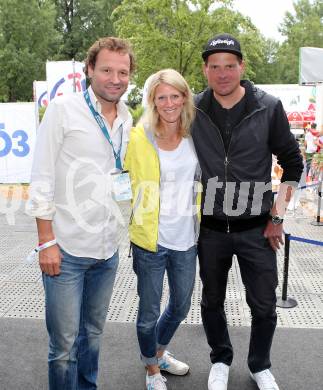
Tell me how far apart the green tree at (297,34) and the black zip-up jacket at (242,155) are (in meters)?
41.7

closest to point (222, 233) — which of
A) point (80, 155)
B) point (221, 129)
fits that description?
point (221, 129)

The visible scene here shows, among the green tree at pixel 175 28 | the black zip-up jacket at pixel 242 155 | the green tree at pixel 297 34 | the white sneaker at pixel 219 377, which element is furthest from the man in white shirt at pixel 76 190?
the green tree at pixel 297 34

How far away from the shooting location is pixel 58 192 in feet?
7.41

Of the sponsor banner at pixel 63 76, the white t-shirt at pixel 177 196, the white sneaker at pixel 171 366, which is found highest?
the sponsor banner at pixel 63 76

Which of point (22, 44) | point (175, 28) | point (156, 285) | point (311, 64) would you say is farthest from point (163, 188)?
point (22, 44)

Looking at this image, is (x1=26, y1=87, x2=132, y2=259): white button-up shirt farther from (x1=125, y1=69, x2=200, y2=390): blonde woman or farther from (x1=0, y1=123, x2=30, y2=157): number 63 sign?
(x1=0, y1=123, x2=30, y2=157): number 63 sign

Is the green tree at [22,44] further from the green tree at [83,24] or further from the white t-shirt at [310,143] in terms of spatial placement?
the white t-shirt at [310,143]

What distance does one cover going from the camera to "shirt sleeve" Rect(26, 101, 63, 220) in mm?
2148

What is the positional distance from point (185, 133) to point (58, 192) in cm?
80

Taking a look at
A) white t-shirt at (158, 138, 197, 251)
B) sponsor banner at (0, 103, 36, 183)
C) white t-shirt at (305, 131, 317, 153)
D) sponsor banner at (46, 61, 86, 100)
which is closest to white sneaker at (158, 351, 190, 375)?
white t-shirt at (158, 138, 197, 251)

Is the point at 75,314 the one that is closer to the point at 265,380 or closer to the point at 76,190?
the point at 76,190

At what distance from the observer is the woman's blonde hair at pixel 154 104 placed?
2549 millimetres

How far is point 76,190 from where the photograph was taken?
225 centimetres

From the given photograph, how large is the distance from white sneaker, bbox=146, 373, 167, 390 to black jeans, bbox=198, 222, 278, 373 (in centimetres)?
47
